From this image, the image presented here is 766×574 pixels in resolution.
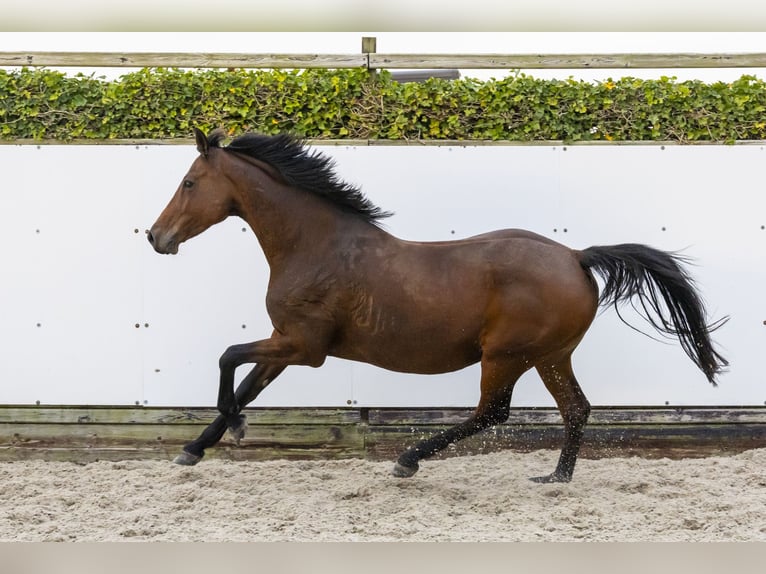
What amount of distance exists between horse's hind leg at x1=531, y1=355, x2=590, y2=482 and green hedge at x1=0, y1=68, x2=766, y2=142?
170cm

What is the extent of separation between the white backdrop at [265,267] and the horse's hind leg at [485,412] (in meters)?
0.96

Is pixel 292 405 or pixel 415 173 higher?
pixel 415 173

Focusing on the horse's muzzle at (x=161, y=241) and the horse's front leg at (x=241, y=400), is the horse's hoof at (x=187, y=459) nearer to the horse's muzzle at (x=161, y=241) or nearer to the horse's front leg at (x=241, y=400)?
the horse's front leg at (x=241, y=400)

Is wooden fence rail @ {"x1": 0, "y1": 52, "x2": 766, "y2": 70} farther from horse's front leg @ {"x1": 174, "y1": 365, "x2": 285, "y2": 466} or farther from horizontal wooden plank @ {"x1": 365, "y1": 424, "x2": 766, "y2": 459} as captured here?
horizontal wooden plank @ {"x1": 365, "y1": 424, "x2": 766, "y2": 459}

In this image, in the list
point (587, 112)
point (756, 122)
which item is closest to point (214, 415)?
point (587, 112)

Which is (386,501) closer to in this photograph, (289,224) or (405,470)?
(405,470)

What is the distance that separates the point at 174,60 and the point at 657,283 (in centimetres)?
329

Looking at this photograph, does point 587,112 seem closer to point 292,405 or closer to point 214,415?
point 292,405

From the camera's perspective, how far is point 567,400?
4.48 m

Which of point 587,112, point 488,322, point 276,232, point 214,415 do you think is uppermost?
point 587,112

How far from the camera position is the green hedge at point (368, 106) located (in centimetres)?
532

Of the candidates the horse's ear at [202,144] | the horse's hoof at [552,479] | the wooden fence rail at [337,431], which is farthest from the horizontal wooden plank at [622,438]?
the horse's ear at [202,144]

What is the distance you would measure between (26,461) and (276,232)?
247 centimetres

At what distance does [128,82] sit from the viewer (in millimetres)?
5320
